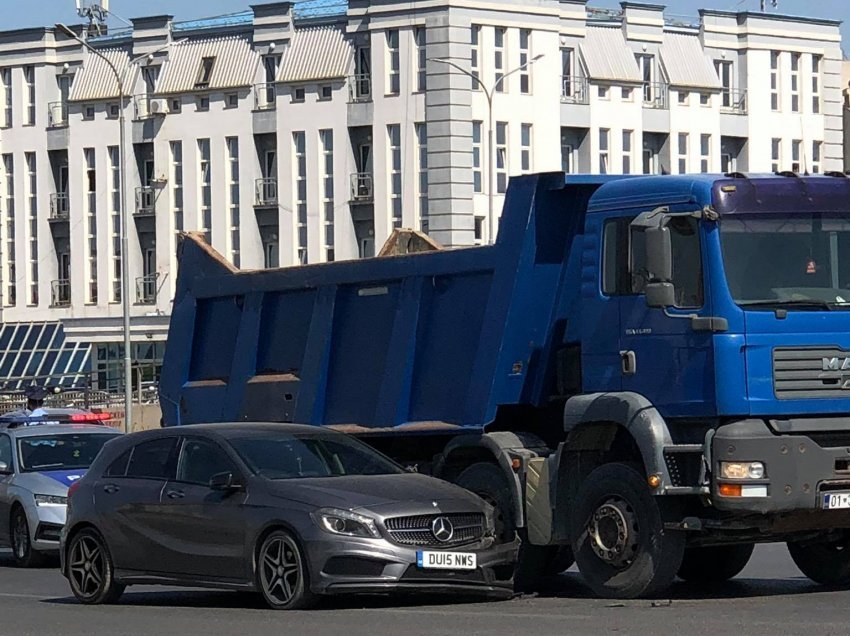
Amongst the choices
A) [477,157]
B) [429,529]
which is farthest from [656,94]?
[429,529]

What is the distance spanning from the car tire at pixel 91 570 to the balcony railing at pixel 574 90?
155 ft

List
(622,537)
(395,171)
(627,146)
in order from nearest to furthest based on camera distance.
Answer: (622,537)
(395,171)
(627,146)

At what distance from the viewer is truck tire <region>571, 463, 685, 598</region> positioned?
1402 centimetres

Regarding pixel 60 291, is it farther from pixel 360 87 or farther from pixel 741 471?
pixel 741 471

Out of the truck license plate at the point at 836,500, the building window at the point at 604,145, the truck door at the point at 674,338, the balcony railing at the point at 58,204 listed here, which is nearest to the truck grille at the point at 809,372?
the truck door at the point at 674,338

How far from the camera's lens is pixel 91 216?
223 feet

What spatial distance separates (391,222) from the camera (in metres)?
60.2

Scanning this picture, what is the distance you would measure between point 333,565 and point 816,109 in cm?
5735

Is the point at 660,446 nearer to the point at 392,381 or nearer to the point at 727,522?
the point at 727,522

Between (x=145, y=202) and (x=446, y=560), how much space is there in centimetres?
5346

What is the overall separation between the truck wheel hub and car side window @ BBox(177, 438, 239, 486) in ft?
8.98

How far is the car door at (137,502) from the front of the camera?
1535 cm

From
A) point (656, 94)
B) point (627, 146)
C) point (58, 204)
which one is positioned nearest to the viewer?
point (627, 146)

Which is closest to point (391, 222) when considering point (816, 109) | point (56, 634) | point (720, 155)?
point (720, 155)
